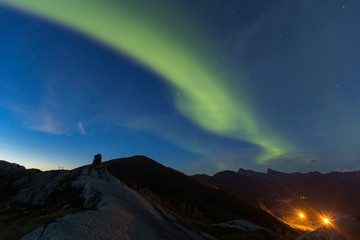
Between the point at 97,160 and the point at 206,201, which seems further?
the point at 206,201

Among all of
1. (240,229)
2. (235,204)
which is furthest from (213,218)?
(235,204)

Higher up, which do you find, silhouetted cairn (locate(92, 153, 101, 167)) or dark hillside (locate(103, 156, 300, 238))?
silhouetted cairn (locate(92, 153, 101, 167))

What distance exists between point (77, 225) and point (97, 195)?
6.87m

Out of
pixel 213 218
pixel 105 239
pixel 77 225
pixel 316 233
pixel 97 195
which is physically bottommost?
pixel 213 218

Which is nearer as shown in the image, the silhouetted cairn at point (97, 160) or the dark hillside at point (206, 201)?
the silhouetted cairn at point (97, 160)

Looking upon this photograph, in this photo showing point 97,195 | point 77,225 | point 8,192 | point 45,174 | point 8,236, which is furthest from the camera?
point 45,174

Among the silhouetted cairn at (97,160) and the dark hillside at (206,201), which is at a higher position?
the silhouetted cairn at (97,160)

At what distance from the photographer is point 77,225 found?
7.43 meters

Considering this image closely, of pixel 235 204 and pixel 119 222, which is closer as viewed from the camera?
pixel 119 222

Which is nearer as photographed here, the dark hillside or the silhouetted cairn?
the silhouetted cairn

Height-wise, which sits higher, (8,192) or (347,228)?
(8,192)

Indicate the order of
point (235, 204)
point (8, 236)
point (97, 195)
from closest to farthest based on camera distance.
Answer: point (8, 236), point (97, 195), point (235, 204)

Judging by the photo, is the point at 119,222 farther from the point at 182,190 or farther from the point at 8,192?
the point at 182,190

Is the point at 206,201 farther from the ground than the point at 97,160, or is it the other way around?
the point at 97,160
